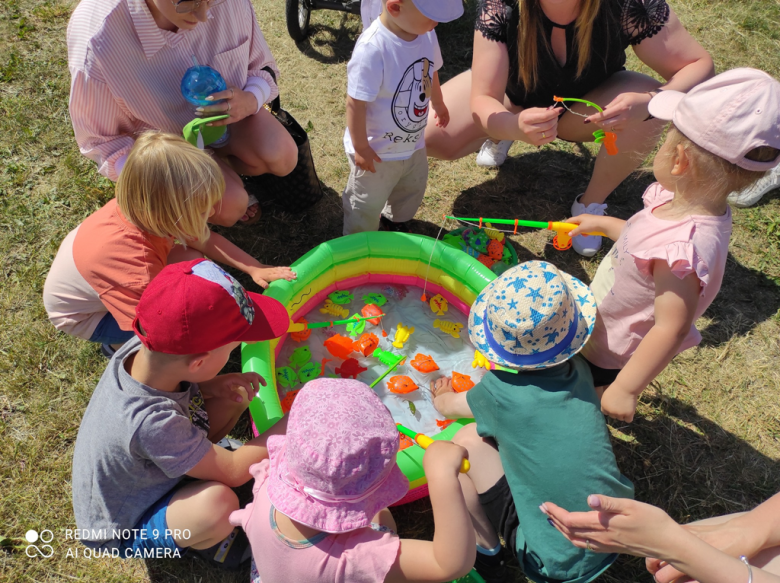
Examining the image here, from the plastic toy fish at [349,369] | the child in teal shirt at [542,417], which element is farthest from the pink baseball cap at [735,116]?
the plastic toy fish at [349,369]

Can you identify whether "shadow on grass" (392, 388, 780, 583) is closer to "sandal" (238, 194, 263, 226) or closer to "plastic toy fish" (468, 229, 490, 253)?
"plastic toy fish" (468, 229, 490, 253)

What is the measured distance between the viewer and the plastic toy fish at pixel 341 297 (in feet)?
8.41

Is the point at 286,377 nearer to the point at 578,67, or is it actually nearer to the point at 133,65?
the point at 133,65

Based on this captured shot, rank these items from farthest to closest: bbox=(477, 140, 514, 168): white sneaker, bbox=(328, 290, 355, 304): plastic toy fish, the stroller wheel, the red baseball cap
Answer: the stroller wheel → bbox=(477, 140, 514, 168): white sneaker → bbox=(328, 290, 355, 304): plastic toy fish → the red baseball cap

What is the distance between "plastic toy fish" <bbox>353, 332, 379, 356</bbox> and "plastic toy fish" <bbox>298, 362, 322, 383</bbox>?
0.19 metres

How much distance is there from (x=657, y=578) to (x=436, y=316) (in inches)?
53.3

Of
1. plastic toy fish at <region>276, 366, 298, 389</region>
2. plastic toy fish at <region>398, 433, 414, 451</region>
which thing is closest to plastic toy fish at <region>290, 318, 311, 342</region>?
plastic toy fish at <region>276, 366, 298, 389</region>

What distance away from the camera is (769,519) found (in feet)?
4.98

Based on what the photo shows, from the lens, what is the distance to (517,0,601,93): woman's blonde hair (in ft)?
7.57

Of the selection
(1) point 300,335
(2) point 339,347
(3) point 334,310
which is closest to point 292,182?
(3) point 334,310

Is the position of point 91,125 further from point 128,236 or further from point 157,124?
point 128,236

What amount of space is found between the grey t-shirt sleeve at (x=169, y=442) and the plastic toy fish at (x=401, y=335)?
3.42ft

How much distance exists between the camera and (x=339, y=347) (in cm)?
239

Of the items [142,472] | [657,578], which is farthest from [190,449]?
[657,578]
